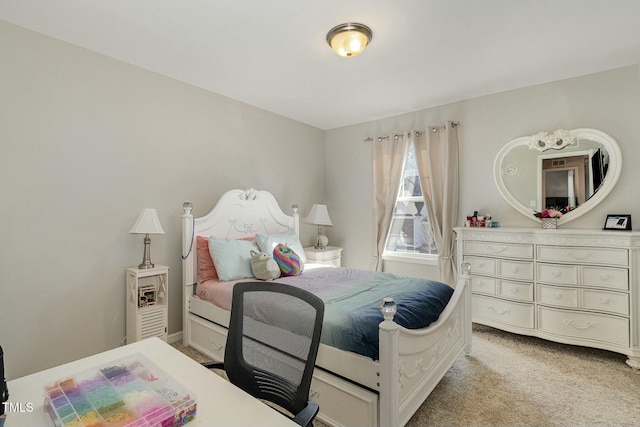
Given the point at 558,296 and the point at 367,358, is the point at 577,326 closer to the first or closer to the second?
the point at 558,296

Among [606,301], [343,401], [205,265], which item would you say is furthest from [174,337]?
[606,301]

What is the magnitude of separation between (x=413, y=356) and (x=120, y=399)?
145 centimetres

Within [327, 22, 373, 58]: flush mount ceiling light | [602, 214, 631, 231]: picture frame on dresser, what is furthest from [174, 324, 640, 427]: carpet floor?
[327, 22, 373, 58]: flush mount ceiling light

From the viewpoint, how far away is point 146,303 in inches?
103

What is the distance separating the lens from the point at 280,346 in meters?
1.19

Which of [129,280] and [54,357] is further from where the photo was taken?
[129,280]

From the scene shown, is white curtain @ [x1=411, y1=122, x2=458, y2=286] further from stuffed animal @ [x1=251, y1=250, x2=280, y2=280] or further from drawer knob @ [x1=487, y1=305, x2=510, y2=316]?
stuffed animal @ [x1=251, y1=250, x2=280, y2=280]

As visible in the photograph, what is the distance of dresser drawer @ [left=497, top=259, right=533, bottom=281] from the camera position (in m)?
2.91

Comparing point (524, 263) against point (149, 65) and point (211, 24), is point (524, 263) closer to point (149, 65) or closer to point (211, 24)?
point (211, 24)

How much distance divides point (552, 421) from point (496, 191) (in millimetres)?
2216

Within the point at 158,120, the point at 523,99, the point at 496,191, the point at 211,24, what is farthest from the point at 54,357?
the point at 523,99

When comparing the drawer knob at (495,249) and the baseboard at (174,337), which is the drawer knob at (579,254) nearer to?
the drawer knob at (495,249)

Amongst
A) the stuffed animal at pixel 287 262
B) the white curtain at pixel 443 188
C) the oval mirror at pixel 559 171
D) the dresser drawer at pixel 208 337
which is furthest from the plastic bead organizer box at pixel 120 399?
the oval mirror at pixel 559 171

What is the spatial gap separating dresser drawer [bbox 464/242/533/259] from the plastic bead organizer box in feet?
9.93
